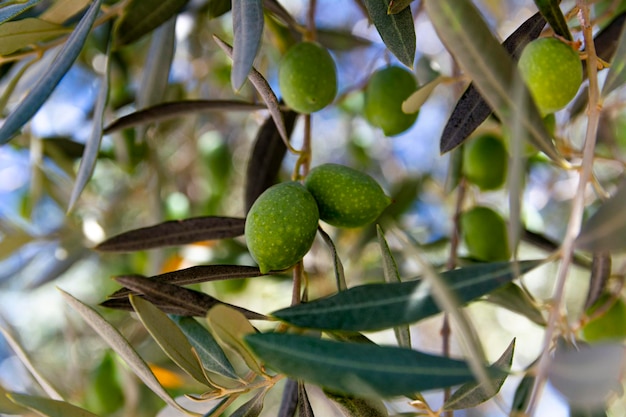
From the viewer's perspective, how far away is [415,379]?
655mm

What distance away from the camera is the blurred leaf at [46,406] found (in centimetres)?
86

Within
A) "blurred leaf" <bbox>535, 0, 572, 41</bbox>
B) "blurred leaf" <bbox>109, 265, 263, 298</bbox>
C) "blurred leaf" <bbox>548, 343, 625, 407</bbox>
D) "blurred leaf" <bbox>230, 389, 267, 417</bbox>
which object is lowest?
"blurred leaf" <bbox>548, 343, 625, 407</bbox>

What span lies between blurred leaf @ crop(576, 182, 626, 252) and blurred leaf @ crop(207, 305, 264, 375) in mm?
414

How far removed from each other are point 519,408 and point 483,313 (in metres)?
4.31

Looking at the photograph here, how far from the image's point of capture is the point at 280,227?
2.86ft

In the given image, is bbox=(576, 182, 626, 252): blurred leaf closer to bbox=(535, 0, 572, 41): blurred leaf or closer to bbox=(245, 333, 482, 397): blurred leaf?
bbox=(245, 333, 482, 397): blurred leaf

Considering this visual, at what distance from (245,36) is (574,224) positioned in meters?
0.48

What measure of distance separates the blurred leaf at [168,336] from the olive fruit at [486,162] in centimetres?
92

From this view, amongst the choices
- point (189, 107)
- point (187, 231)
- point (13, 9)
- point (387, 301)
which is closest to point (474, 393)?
point (387, 301)

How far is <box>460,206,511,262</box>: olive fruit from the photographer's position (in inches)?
60.0

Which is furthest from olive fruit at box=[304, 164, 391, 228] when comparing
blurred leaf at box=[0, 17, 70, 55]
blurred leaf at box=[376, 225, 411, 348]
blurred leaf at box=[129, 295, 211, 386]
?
blurred leaf at box=[0, 17, 70, 55]

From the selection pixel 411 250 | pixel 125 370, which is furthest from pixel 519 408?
pixel 125 370

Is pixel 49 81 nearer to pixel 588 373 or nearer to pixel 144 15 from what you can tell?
pixel 144 15

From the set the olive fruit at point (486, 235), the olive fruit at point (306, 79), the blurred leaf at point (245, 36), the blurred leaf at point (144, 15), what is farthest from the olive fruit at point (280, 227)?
the olive fruit at point (486, 235)
